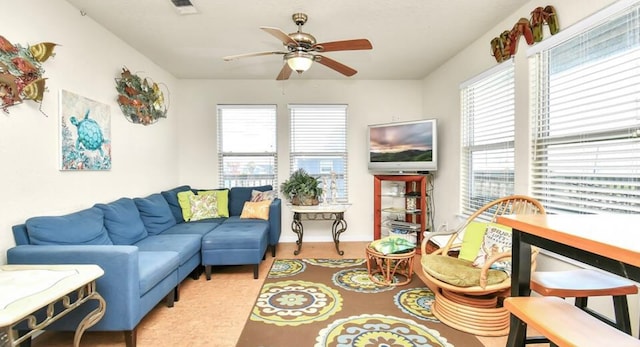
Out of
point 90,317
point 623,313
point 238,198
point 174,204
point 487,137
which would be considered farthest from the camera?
point 238,198

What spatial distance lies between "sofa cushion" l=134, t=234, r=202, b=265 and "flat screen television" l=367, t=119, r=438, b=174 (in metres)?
2.57

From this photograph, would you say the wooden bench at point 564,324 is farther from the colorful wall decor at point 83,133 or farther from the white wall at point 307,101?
the white wall at point 307,101

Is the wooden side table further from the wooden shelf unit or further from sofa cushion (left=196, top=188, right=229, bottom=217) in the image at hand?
sofa cushion (left=196, top=188, right=229, bottom=217)

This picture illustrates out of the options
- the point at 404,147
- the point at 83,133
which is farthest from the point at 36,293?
the point at 404,147

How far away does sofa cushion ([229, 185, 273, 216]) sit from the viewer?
403 centimetres

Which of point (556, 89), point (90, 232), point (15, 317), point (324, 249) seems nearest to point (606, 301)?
point (556, 89)

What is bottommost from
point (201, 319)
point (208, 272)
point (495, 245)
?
point (201, 319)

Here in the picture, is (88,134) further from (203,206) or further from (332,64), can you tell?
(332,64)

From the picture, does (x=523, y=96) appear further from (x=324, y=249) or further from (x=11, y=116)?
(x=11, y=116)

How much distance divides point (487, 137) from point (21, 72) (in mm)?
3966

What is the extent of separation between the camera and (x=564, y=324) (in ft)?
3.41

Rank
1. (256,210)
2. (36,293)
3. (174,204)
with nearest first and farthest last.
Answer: (36,293) → (174,204) → (256,210)

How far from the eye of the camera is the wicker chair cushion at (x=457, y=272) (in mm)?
1995

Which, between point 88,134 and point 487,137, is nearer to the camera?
point 88,134
